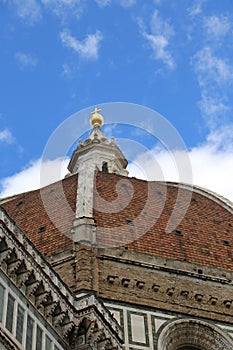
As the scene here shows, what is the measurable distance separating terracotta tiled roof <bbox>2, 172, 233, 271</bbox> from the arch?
3032 mm

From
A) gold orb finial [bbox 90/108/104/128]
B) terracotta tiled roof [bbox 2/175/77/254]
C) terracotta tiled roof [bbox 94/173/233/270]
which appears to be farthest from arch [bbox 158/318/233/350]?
gold orb finial [bbox 90/108/104/128]

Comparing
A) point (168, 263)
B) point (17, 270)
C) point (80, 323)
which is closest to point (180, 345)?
point (168, 263)

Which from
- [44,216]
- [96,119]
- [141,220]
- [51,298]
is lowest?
[51,298]

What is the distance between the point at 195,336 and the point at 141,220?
227 inches

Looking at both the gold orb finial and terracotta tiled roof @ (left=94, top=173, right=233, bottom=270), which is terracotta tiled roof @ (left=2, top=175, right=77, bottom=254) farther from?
the gold orb finial

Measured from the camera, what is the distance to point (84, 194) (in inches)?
1111

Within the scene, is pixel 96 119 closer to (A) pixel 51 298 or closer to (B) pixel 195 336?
(B) pixel 195 336

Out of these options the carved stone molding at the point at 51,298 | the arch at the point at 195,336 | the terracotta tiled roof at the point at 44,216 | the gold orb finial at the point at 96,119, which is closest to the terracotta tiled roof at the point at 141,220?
the terracotta tiled roof at the point at 44,216

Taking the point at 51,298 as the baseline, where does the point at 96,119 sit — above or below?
above

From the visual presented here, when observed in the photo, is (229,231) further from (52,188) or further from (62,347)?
(62,347)

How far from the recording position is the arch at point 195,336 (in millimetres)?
22467

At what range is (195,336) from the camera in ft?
75.4

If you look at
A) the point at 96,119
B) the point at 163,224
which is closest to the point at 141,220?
the point at 163,224

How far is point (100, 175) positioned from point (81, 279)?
8.80 m
